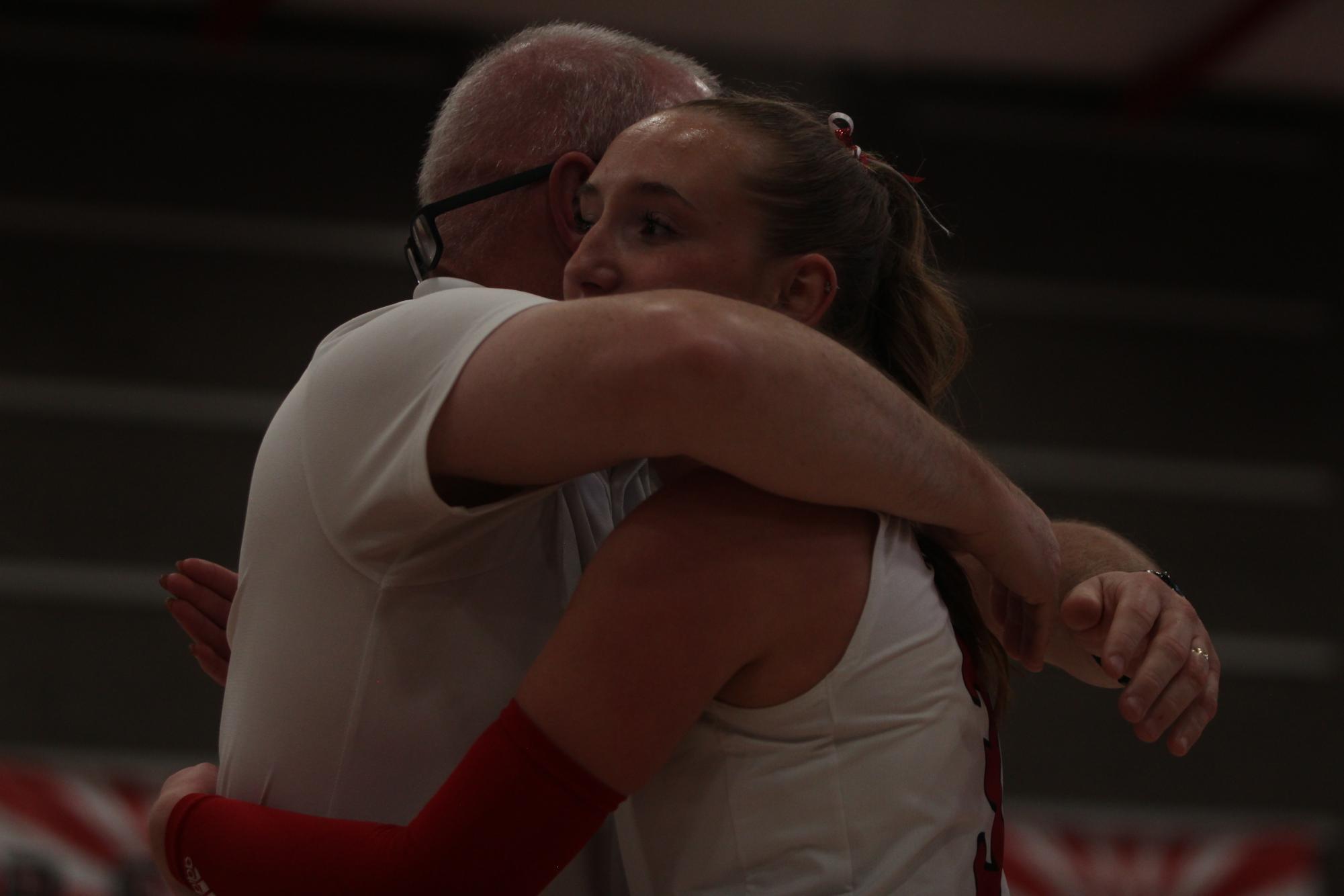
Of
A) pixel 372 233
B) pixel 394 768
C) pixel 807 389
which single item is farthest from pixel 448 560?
pixel 372 233

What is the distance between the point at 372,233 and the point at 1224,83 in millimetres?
4207

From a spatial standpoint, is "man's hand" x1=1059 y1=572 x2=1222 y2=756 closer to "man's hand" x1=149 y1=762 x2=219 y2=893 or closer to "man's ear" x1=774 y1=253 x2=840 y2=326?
"man's ear" x1=774 y1=253 x2=840 y2=326

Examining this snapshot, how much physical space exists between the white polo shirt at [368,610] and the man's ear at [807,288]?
1.00 feet

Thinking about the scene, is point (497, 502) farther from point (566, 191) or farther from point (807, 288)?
point (566, 191)

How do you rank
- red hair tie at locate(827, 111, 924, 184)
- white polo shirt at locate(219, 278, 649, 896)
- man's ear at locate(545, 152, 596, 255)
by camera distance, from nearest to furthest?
white polo shirt at locate(219, 278, 649, 896), red hair tie at locate(827, 111, 924, 184), man's ear at locate(545, 152, 596, 255)

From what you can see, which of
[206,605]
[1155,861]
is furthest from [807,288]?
[1155,861]

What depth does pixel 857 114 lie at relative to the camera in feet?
22.4

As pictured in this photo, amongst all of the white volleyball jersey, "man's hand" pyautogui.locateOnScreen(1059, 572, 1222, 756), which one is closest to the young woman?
the white volleyball jersey

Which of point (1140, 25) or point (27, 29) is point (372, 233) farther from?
point (1140, 25)

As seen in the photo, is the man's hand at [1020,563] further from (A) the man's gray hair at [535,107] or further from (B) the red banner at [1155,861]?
(B) the red banner at [1155,861]

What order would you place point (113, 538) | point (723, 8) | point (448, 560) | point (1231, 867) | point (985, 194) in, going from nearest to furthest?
1. point (448, 560)
2. point (1231, 867)
3. point (113, 538)
4. point (723, 8)
5. point (985, 194)

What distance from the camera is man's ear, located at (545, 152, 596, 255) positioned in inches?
67.4

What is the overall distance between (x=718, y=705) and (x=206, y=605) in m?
0.86

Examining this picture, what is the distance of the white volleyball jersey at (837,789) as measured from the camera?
1185 millimetres
